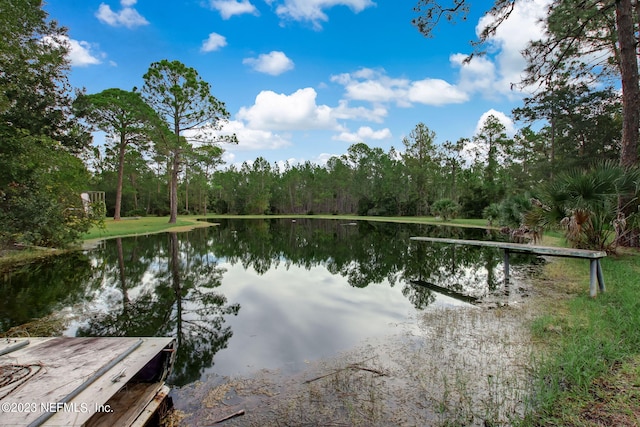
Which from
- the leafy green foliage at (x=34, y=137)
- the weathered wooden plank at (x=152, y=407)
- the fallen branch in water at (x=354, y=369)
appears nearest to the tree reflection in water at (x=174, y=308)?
the weathered wooden plank at (x=152, y=407)

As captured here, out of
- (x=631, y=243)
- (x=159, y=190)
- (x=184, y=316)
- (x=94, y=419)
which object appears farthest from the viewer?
(x=159, y=190)

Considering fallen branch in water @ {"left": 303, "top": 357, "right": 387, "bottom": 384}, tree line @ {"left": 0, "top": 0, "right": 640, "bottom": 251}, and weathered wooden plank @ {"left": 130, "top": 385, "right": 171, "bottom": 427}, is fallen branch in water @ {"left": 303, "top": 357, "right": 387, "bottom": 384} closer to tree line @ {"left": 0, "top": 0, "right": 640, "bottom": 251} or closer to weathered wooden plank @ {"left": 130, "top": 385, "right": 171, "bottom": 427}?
weathered wooden plank @ {"left": 130, "top": 385, "right": 171, "bottom": 427}

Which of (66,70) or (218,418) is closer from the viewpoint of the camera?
(218,418)

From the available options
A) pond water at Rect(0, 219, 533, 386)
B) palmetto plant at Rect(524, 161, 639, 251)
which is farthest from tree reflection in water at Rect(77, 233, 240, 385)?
palmetto plant at Rect(524, 161, 639, 251)

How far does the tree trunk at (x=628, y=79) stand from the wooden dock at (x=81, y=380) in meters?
11.2

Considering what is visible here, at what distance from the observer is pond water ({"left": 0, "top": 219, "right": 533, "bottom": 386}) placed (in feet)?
14.5

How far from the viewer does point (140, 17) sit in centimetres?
1246

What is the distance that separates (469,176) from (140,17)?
39089mm

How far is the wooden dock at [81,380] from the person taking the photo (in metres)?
2.10

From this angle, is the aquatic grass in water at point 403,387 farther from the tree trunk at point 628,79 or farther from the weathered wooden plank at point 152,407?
the tree trunk at point 628,79

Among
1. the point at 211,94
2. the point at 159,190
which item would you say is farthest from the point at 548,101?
the point at 159,190

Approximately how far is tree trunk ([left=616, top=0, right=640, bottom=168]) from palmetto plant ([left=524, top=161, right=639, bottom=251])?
1.38 m

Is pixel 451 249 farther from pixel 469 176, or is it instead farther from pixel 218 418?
pixel 469 176

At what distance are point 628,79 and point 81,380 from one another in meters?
12.8
